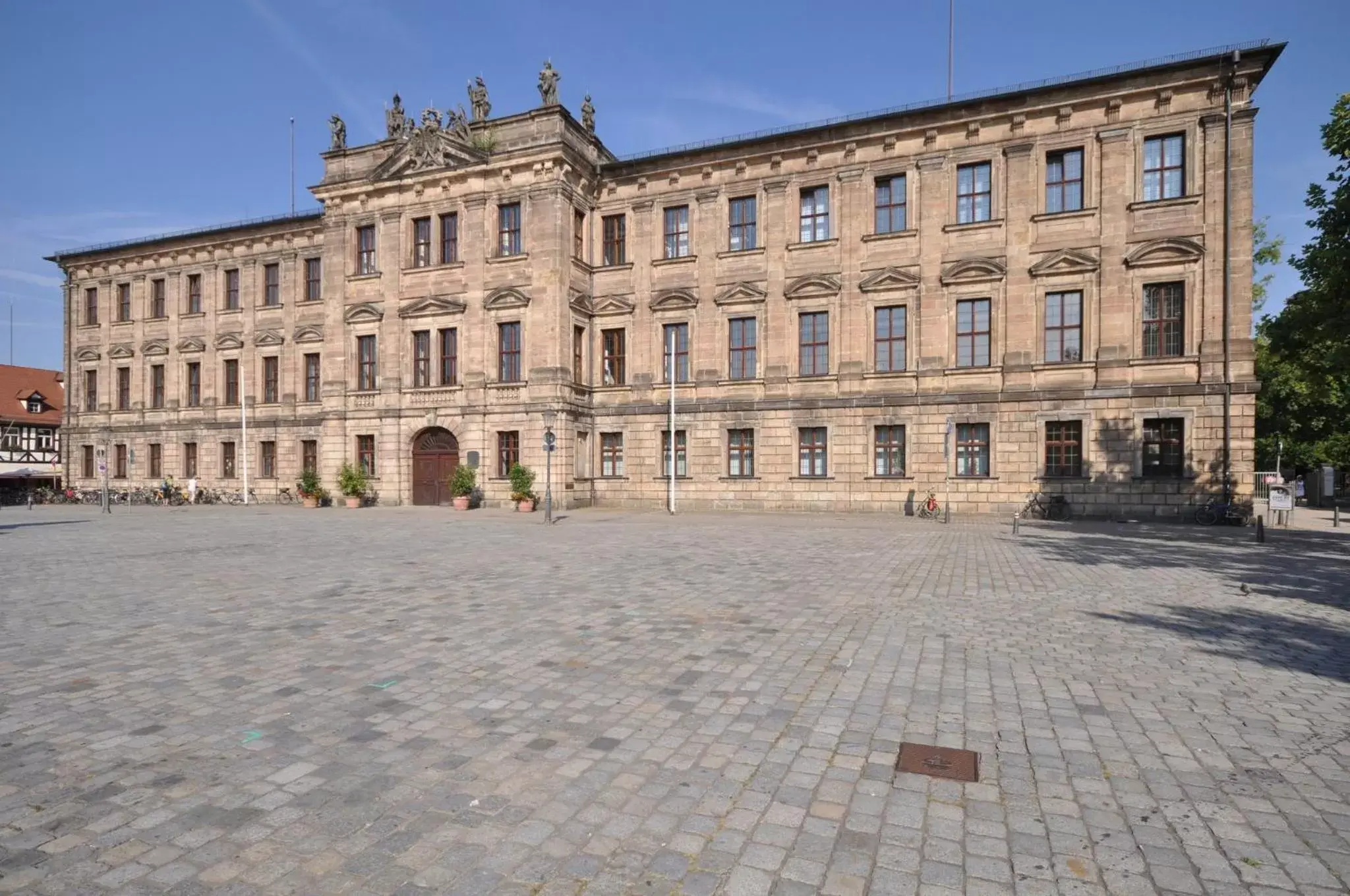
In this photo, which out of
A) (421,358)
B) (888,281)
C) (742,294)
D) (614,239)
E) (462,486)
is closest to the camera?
(888,281)

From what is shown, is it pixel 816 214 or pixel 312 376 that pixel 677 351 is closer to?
pixel 816 214

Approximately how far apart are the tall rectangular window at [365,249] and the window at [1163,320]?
3197 cm

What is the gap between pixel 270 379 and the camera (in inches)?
1505

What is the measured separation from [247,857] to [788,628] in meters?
5.45

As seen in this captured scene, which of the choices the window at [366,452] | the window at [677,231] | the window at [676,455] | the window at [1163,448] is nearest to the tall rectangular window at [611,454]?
the window at [676,455]

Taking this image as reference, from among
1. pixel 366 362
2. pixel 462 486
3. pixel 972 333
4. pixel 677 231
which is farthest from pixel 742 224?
pixel 366 362

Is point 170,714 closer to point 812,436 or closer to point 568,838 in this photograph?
point 568,838

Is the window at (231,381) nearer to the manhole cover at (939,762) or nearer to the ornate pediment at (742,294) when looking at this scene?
the ornate pediment at (742,294)

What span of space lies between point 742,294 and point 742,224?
309 cm

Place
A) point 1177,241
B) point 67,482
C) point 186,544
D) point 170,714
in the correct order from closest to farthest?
1. point 170,714
2. point 186,544
3. point 1177,241
4. point 67,482

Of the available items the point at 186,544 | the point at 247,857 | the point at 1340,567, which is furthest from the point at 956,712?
the point at 186,544

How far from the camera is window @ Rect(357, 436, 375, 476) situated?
33.7m

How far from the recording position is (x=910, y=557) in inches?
555

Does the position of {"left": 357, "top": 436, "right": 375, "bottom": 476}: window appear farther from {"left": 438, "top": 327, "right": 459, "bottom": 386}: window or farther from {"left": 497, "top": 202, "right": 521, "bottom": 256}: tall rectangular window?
{"left": 497, "top": 202, "right": 521, "bottom": 256}: tall rectangular window
